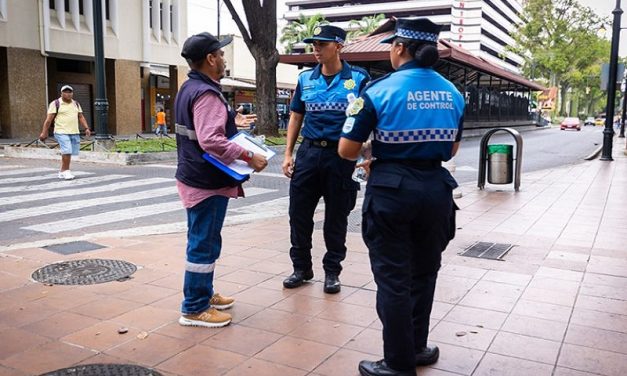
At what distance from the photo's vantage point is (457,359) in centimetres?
347

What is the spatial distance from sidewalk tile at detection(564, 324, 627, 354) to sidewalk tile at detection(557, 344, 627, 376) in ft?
0.25

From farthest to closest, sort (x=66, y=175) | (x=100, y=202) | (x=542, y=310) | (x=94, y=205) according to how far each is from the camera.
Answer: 1. (x=66, y=175)
2. (x=100, y=202)
3. (x=94, y=205)
4. (x=542, y=310)

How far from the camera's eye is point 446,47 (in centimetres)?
2167

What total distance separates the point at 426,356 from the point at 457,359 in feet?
0.72

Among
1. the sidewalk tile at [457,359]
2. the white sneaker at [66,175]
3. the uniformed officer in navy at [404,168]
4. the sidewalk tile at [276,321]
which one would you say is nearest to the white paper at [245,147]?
the uniformed officer in navy at [404,168]

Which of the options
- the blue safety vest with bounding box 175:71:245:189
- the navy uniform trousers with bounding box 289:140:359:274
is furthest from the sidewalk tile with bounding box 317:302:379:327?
the blue safety vest with bounding box 175:71:245:189

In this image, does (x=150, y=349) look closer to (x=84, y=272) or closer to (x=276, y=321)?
(x=276, y=321)

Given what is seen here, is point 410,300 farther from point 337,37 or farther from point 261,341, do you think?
point 337,37

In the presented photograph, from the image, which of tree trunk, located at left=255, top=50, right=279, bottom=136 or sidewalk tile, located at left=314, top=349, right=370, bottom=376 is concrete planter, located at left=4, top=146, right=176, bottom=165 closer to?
tree trunk, located at left=255, top=50, right=279, bottom=136

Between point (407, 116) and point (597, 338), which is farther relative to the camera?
point (597, 338)

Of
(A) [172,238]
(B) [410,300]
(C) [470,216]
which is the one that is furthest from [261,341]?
(C) [470,216]

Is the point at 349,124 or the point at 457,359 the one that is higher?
the point at 349,124

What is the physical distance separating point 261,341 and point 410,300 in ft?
3.63

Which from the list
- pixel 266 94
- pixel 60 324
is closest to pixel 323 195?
pixel 60 324
